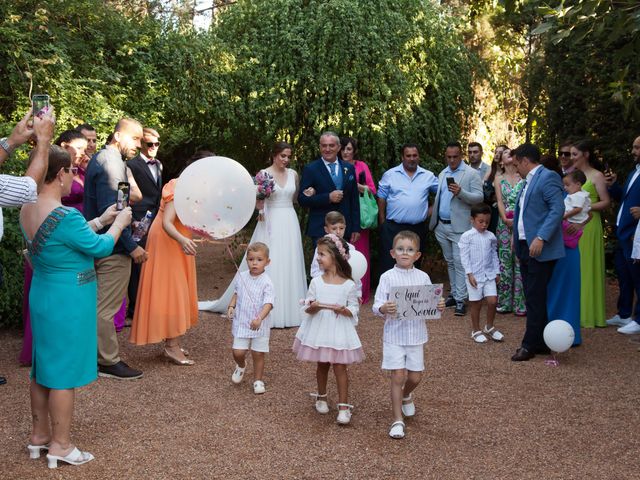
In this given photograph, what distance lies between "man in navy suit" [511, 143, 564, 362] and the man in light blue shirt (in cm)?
237

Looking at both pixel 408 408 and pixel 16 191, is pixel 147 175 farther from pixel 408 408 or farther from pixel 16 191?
pixel 408 408

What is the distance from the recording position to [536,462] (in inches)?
189

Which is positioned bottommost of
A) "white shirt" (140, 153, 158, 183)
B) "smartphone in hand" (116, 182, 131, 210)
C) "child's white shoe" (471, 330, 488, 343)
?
"child's white shoe" (471, 330, 488, 343)

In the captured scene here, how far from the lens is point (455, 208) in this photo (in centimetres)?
938

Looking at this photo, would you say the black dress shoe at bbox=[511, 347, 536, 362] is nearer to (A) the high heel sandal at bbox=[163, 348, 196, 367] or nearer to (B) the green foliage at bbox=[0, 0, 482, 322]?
(A) the high heel sandal at bbox=[163, 348, 196, 367]

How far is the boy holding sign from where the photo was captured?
25.9ft

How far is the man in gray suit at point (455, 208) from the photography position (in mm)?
9273

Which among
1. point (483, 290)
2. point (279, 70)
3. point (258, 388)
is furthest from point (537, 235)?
point (279, 70)

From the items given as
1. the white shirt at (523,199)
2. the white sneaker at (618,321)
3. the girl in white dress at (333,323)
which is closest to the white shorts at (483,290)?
the white shirt at (523,199)

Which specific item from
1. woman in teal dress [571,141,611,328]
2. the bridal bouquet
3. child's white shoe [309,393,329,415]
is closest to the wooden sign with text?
child's white shoe [309,393,329,415]

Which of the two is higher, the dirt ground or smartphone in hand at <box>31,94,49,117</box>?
smartphone in hand at <box>31,94,49,117</box>

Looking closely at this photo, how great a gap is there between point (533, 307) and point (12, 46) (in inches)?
258

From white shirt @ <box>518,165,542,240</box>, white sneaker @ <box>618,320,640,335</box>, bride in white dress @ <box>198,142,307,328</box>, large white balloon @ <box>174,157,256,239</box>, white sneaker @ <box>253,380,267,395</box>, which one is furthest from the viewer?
bride in white dress @ <box>198,142,307,328</box>

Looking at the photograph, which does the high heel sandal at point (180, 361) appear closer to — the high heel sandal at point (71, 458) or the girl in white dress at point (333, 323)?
the girl in white dress at point (333, 323)
